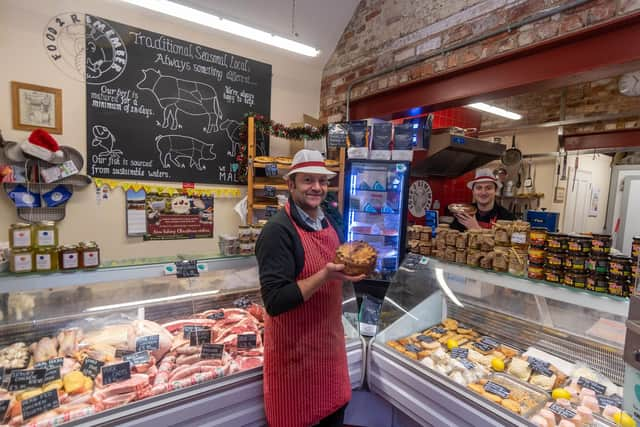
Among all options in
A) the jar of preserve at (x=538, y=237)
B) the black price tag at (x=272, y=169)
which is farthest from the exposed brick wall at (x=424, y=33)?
the jar of preserve at (x=538, y=237)

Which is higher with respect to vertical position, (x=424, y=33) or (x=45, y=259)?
(x=424, y=33)

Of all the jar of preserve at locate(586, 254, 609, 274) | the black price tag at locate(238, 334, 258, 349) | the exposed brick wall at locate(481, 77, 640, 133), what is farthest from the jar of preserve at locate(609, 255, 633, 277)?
the exposed brick wall at locate(481, 77, 640, 133)

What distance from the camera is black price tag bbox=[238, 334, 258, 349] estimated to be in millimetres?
1942

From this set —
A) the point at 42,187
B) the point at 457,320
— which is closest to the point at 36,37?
the point at 42,187

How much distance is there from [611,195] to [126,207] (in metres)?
8.86

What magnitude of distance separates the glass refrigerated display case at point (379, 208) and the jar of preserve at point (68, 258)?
3033 millimetres

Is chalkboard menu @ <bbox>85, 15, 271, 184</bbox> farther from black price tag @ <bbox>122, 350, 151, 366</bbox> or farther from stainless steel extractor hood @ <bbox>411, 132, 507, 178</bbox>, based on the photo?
black price tag @ <bbox>122, 350, 151, 366</bbox>

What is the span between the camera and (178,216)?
4.55 metres

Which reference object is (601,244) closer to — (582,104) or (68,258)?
(68,258)

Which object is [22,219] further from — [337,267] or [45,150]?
[337,267]

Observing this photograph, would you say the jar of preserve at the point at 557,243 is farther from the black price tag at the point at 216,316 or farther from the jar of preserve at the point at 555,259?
the black price tag at the point at 216,316

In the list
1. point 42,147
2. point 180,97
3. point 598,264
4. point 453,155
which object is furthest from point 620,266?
point 42,147

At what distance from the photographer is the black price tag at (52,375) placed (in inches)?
61.0

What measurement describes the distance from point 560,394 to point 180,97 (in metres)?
4.87
